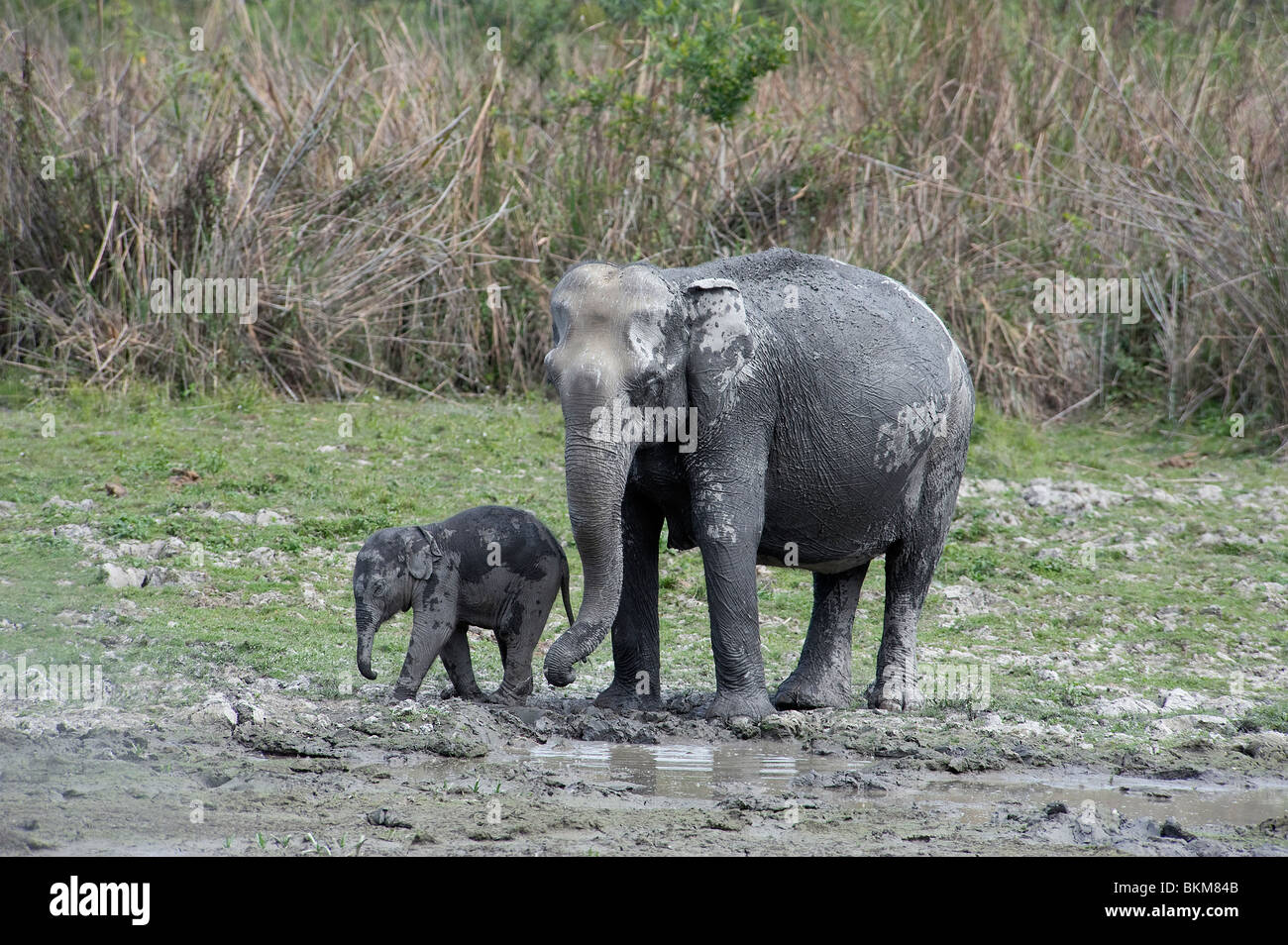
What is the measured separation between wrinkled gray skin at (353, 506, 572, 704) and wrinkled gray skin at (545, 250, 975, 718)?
1.27 feet

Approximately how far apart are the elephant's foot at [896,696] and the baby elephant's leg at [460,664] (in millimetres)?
1833

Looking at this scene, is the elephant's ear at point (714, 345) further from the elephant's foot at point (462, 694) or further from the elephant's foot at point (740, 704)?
the elephant's foot at point (462, 694)

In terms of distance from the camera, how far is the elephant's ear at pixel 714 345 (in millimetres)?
6871

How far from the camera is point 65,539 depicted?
9.21 meters

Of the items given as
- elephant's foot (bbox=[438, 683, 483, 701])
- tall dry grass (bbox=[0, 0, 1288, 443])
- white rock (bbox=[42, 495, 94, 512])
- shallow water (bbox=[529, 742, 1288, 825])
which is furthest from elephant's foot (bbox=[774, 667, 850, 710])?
tall dry grass (bbox=[0, 0, 1288, 443])

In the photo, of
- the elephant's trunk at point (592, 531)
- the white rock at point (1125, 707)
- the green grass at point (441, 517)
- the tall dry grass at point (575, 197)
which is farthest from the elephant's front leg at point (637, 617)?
the tall dry grass at point (575, 197)

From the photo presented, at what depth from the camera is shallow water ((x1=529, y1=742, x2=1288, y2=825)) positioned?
580cm

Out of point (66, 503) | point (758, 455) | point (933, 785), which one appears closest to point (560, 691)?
point (758, 455)

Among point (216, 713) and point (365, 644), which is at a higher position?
point (365, 644)

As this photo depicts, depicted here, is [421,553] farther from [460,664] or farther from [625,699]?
[625,699]

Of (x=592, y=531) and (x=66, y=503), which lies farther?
(x=66, y=503)

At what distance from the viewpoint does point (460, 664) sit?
736 cm

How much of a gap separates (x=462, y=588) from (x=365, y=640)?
1.59 ft
